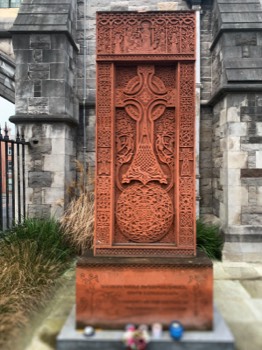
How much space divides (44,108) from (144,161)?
345 centimetres

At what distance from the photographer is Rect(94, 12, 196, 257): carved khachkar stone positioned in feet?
9.52

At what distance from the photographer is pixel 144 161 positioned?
2979mm

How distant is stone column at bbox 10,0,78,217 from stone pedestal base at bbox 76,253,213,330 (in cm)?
314

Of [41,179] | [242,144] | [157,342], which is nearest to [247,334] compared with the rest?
[157,342]

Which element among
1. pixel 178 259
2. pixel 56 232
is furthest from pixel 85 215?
pixel 178 259

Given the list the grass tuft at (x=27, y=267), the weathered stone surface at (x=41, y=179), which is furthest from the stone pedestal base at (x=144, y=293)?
the weathered stone surface at (x=41, y=179)

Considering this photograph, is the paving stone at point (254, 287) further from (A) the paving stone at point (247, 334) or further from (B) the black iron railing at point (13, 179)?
(B) the black iron railing at point (13, 179)

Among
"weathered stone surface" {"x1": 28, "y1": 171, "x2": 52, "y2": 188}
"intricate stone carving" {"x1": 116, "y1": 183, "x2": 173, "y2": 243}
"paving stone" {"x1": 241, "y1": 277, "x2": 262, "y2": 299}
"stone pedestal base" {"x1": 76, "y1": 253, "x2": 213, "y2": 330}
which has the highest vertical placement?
"weathered stone surface" {"x1": 28, "y1": 171, "x2": 52, "y2": 188}

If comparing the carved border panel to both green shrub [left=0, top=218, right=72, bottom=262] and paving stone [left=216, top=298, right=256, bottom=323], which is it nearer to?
paving stone [left=216, top=298, right=256, bottom=323]

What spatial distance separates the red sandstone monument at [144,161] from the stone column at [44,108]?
294 cm

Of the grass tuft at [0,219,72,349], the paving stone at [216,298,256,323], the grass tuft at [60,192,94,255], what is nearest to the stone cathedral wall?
the grass tuft at [60,192,94,255]

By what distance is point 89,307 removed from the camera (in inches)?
106

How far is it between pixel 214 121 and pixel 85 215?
11.3 ft

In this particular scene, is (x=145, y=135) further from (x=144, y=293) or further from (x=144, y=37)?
(x=144, y=293)
